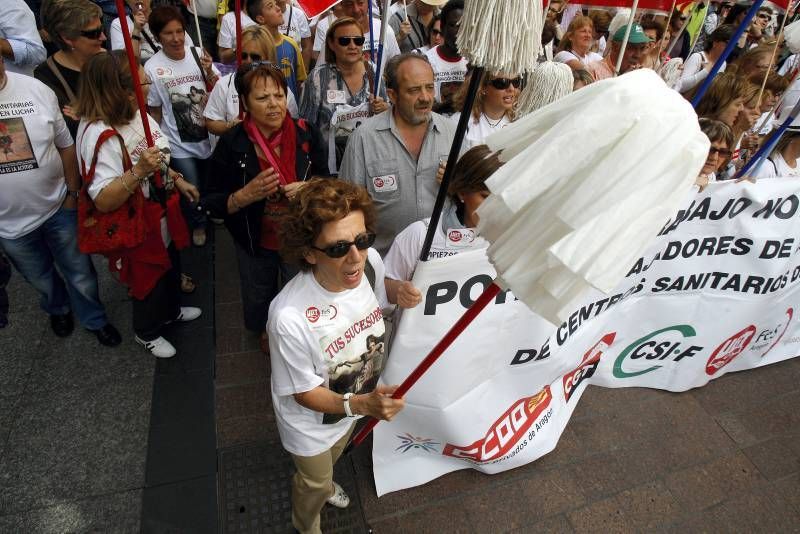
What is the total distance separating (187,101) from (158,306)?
1.76m

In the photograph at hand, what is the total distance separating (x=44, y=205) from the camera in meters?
2.90

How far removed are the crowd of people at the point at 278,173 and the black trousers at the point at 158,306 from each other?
0.01 m

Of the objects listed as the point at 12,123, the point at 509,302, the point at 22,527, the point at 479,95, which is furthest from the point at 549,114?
the point at 22,527

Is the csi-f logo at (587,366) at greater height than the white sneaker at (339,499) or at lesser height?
greater

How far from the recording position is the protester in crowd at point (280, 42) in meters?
4.54

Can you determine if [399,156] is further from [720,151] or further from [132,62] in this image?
[720,151]

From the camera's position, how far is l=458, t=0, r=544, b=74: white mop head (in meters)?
1.25

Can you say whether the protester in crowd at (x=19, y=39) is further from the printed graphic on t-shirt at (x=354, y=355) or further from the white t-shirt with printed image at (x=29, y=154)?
the printed graphic on t-shirt at (x=354, y=355)

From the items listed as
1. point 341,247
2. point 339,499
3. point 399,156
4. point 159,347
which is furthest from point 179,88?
point 339,499

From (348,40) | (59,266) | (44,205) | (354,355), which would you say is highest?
(348,40)

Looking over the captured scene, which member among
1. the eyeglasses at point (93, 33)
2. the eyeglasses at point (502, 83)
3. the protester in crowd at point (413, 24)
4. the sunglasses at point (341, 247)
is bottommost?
the protester in crowd at point (413, 24)

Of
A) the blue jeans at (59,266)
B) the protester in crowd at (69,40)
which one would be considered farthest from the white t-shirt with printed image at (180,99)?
the blue jeans at (59,266)

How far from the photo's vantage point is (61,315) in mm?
3496

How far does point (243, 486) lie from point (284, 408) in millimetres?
1018
